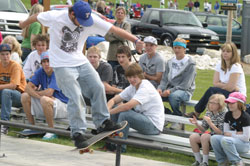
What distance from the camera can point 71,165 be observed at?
7945 mm

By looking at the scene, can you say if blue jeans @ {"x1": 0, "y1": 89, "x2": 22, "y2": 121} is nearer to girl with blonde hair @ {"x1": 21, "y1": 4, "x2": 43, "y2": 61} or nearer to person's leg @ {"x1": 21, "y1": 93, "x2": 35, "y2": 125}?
person's leg @ {"x1": 21, "y1": 93, "x2": 35, "y2": 125}

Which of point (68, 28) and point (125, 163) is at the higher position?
point (68, 28)

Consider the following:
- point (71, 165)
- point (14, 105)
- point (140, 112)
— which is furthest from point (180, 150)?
point (14, 105)

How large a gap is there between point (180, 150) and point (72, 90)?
2.20 m

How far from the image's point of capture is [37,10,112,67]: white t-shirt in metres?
6.70

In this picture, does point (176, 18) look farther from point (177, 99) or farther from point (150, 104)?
point (150, 104)

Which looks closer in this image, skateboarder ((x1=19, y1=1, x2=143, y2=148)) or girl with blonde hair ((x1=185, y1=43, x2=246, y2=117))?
skateboarder ((x1=19, y1=1, x2=143, y2=148))

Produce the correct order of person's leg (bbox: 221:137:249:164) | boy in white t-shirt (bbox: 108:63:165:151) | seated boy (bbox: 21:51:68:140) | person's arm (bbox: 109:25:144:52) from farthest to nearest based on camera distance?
seated boy (bbox: 21:51:68:140), boy in white t-shirt (bbox: 108:63:165:151), person's leg (bbox: 221:137:249:164), person's arm (bbox: 109:25:144:52)

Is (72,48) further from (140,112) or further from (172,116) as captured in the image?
(172,116)

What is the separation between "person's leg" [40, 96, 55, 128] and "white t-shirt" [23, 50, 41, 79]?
156 cm

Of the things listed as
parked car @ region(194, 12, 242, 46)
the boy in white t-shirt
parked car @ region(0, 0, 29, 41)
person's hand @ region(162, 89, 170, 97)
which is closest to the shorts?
the boy in white t-shirt

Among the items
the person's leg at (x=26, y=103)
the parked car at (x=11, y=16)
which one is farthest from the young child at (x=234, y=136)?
the parked car at (x=11, y=16)

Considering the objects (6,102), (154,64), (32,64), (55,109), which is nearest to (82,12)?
(55,109)

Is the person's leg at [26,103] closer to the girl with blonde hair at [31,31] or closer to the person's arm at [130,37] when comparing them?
the girl with blonde hair at [31,31]
